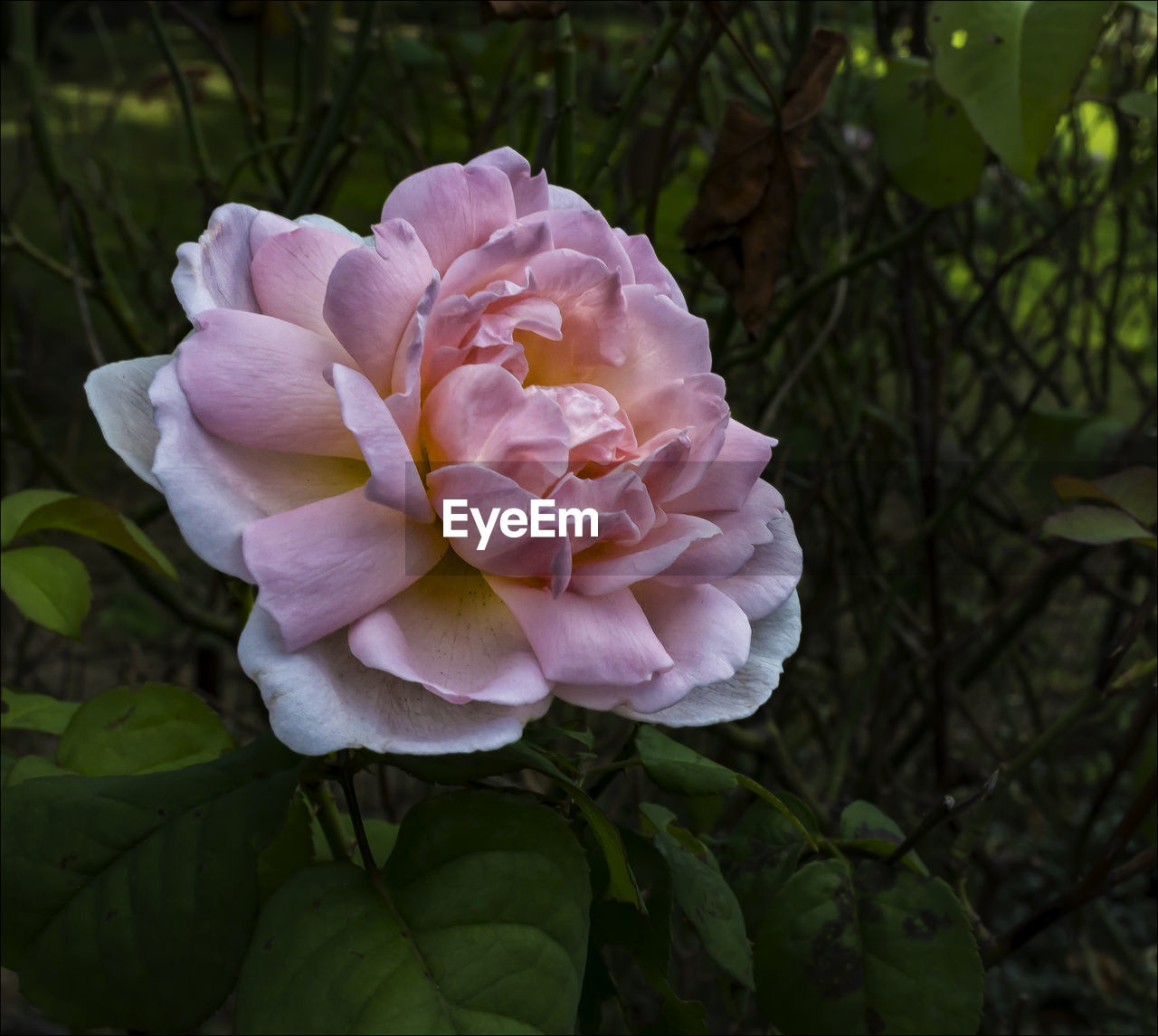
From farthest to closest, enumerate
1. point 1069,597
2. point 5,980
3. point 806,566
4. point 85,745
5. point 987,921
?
point 1069,597 < point 806,566 < point 987,921 < point 5,980 < point 85,745

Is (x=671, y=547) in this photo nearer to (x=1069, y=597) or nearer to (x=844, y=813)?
(x=844, y=813)

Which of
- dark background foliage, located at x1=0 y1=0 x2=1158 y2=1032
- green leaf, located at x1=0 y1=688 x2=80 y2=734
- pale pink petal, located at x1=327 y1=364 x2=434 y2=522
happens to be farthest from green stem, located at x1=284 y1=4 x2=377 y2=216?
pale pink petal, located at x1=327 y1=364 x2=434 y2=522

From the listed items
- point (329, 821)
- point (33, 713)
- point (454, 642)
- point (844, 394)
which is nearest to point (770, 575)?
point (454, 642)

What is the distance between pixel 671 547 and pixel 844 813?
30cm

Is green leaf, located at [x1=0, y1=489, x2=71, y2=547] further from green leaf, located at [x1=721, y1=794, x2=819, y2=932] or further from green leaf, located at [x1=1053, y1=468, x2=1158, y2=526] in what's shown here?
green leaf, located at [x1=1053, y1=468, x2=1158, y2=526]

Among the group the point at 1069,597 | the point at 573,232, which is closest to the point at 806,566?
the point at 1069,597

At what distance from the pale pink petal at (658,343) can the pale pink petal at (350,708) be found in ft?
0.47

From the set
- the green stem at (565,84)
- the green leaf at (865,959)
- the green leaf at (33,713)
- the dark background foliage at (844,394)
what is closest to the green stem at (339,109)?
the dark background foliage at (844,394)

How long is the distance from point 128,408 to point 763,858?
391 mm

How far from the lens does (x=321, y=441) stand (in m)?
0.40

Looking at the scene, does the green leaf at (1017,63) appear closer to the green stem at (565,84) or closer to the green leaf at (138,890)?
the green stem at (565,84)

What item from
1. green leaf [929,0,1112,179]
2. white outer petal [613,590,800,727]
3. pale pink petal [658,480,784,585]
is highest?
green leaf [929,0,1112,179]

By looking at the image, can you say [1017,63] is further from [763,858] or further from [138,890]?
[138,890]

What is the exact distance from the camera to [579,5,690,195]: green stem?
2.29 ft
